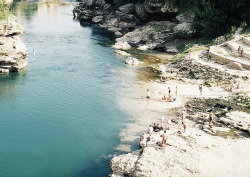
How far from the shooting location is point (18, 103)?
3778 centimetres

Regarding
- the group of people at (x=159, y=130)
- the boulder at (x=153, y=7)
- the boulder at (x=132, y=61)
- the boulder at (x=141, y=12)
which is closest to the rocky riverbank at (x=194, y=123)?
the group of people at (x=159, y=130)

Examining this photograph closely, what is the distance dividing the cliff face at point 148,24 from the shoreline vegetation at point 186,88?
26cm

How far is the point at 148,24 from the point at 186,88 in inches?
1672

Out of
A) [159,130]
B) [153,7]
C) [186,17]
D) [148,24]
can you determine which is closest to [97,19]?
[148,24]

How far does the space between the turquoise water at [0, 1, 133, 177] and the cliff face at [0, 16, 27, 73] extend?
5.48 feet

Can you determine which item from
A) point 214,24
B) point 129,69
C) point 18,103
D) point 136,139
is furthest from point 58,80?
point 214,24

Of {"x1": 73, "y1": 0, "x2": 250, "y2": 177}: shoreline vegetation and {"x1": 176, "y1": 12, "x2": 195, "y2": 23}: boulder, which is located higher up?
{"x1": 176, "y1": 12, "x2": 195, "y2": 23}: boulder

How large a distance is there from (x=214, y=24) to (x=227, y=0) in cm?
595

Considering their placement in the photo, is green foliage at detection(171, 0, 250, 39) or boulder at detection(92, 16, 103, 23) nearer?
green foliage at detection(171, 0, 250, 39)

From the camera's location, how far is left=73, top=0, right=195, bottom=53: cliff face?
7088cm

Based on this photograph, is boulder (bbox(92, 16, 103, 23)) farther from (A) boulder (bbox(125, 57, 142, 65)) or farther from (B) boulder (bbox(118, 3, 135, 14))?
(A) boulder (bbox(125, 57, 142, 65))

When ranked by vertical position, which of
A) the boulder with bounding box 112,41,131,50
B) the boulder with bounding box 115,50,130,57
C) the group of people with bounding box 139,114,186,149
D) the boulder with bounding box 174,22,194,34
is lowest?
the group of people with bounding box 139,114,186,149

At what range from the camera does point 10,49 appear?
4722cm

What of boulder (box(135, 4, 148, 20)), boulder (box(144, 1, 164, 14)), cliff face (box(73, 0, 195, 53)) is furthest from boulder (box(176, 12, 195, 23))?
boulder (box(135, 4, 148, 20))
